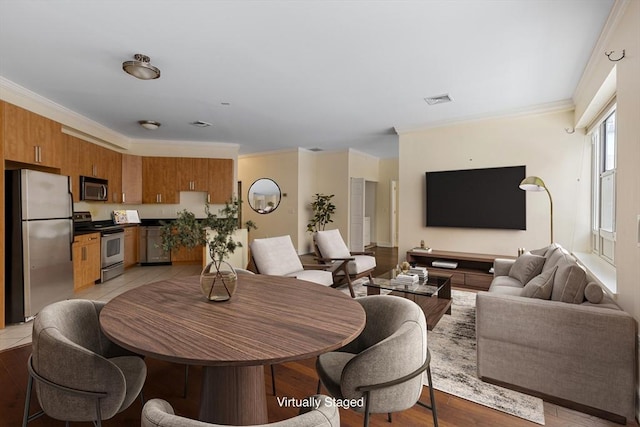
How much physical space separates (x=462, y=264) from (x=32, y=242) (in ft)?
18.1

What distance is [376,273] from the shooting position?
5.66 m

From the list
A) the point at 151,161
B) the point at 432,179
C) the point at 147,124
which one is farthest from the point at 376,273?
the point at 151,161

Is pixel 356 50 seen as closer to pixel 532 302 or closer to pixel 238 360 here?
pixel 532 302

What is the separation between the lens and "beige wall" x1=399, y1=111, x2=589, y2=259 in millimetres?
4184

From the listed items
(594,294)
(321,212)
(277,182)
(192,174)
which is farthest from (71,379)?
(277,182)

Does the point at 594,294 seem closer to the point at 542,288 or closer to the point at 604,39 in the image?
the point at 542,288

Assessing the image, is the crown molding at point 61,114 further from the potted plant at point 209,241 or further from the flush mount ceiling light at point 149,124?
the potted plant at point 209,241

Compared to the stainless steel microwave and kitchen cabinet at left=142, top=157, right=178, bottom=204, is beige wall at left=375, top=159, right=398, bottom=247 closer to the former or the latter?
kitchen cabinet at left=142, top=157, right=178, bottom=204

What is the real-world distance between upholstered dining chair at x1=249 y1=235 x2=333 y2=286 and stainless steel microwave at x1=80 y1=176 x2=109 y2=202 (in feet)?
10.5

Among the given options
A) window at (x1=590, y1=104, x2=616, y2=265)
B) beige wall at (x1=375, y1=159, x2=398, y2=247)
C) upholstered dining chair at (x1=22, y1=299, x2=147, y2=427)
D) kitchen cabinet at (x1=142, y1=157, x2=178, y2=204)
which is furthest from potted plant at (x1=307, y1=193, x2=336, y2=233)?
upholstered dining chair at (x1=22, y1=299, x2=147, y2=427)

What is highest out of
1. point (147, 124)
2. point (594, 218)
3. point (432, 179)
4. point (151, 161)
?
point (147, 124)

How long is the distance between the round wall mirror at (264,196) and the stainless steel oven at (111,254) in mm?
3253

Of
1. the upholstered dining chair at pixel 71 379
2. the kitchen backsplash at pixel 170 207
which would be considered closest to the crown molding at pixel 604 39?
→ the upholstered dining chair at pixel 71 379

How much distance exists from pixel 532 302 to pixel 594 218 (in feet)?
9.30
